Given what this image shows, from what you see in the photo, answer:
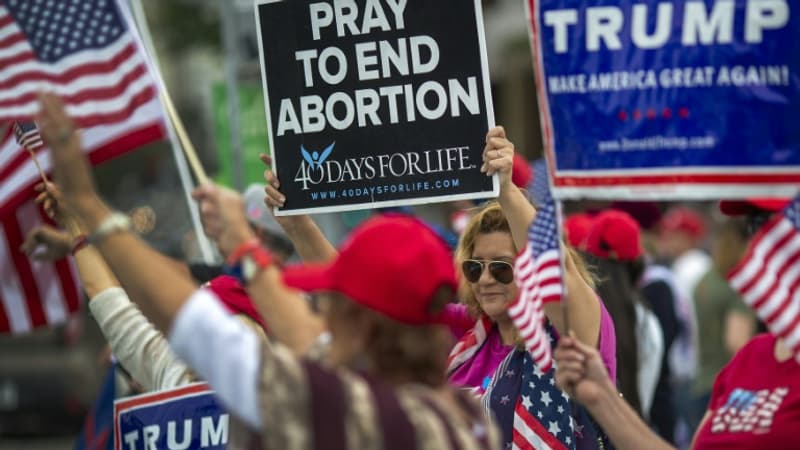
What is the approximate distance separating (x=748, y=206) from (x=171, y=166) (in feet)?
74.8

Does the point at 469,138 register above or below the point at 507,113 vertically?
→ above

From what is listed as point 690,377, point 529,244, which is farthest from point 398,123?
point 690,377

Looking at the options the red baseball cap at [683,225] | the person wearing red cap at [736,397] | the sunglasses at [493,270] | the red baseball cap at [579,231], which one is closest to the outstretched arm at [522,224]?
the sunglasses at [493,270]

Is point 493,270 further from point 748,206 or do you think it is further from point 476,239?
point 748,206

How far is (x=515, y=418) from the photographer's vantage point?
195 inches

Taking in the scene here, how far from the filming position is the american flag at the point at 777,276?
12.4 feet

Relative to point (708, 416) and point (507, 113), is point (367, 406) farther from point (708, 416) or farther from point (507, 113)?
point (507, 113)

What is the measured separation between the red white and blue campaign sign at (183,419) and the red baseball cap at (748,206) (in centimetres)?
173

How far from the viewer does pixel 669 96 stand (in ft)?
13.3

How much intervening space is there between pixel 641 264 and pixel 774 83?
13.2 ft

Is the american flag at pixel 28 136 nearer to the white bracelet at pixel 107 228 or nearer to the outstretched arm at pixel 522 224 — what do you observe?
the outstretched arm at pixel 522 224

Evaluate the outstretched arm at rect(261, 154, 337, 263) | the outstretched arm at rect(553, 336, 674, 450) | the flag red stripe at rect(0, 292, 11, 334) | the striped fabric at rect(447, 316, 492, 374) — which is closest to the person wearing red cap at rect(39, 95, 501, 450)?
the outstretched arm at rect(553, 336, 674, 450)

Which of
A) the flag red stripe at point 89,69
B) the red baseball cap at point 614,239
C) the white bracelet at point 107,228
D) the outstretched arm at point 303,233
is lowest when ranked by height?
the red baseball cap at point 614,239

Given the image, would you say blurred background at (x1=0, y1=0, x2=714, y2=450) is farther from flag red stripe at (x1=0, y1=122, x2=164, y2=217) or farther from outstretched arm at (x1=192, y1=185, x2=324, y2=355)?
outstretched arm at (x1=192, y1=185, x2=324, y2=355)
